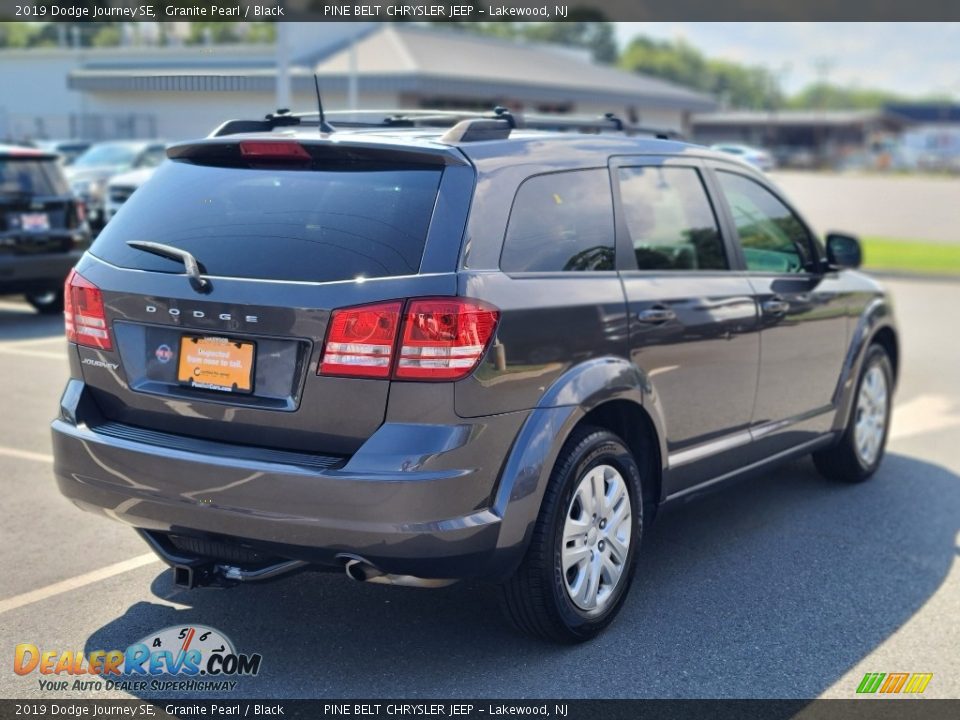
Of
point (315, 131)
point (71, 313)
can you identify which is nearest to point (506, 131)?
point (315, 131)

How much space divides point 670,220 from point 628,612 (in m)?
1.67

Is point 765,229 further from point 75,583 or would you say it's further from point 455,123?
point 75,583

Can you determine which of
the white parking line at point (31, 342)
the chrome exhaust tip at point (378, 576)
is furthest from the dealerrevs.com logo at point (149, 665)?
the white parking line at point (31, 342)

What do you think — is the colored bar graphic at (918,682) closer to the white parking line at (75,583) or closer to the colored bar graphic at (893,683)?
the colored bar graphic at (893,683)

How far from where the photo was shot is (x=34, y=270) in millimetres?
11289

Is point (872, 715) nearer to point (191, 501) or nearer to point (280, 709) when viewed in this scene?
point (280, 709)

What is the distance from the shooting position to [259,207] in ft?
13.3

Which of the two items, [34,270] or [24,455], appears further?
[34,270]

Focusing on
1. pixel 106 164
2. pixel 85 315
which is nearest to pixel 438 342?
pixel 85 315

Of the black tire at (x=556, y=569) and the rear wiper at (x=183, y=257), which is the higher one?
the rear wiper at (x=183, y=257)

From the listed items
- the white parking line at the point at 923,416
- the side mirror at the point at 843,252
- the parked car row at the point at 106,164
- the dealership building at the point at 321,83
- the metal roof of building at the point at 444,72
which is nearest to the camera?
the side mirror at the point at 843,252

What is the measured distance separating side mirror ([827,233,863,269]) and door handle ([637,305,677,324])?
1839mm

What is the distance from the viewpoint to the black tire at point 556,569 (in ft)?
13.1

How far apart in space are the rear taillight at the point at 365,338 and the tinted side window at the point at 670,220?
1.42 m
